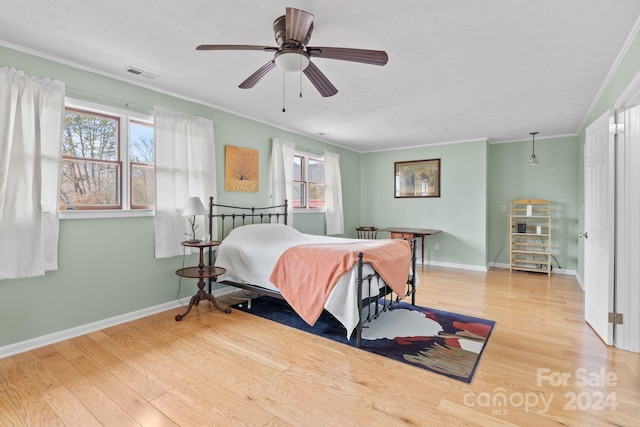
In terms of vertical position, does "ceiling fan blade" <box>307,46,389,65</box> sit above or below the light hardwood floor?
above

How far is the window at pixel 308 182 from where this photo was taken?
569cm

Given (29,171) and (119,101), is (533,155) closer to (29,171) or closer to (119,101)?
(119,101)

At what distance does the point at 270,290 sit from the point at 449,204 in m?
4.45

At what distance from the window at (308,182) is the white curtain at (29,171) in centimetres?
343

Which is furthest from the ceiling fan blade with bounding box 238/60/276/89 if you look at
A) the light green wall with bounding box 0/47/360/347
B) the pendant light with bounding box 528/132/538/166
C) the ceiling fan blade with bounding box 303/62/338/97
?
the pendant light with bounding box 528/132/538/166

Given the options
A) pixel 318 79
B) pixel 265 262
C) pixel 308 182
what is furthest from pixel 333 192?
pixel 318 79

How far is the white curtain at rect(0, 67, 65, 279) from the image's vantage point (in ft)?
8.24

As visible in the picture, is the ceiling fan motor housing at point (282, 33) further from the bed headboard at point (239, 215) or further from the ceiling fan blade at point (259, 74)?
the bed headboard at point (239, 215)

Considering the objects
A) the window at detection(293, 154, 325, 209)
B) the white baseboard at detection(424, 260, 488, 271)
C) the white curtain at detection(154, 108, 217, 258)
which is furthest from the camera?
the white baseboard at detection(424, 260, 488, 271)

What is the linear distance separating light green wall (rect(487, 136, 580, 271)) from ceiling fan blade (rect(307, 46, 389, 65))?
516cm

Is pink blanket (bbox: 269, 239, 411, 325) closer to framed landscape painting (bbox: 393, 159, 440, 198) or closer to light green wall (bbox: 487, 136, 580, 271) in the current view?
framed landscape painting (bbox: 393, 159, 440, 198)

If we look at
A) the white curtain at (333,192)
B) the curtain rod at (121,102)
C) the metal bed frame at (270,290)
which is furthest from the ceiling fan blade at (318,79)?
the white curtain at (333,192)

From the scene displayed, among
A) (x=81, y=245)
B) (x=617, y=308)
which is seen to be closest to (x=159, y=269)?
(x=81, y=245)

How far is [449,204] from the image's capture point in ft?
20.7
